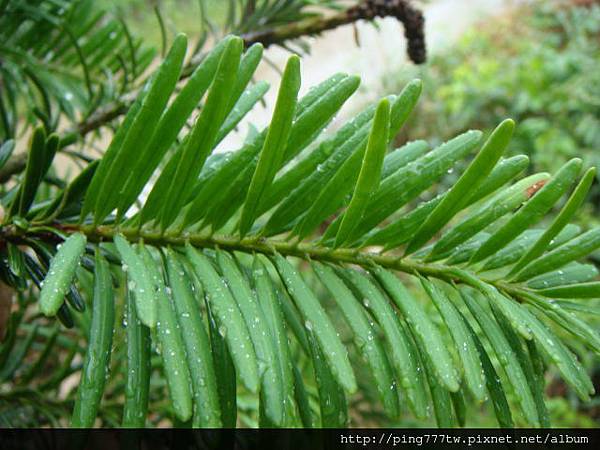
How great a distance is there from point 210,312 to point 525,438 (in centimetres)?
25

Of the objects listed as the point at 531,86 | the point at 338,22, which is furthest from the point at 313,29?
the point at 531,86

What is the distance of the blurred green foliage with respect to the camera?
311cm

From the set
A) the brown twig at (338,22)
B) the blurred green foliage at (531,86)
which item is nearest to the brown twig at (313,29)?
the brown twig at (338,22)

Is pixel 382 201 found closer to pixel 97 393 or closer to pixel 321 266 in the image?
pixel 321 266

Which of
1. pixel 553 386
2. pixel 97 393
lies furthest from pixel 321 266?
pixel 553 386

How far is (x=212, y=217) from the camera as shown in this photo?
0.41 metres

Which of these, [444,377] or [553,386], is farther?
[553,386]

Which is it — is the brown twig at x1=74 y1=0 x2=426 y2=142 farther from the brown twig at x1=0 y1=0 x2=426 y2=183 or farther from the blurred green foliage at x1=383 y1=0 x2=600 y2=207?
the blurred green foliage at x1=383 y1=0 x2=600 y2=207

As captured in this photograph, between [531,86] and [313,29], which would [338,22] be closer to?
[313,29]

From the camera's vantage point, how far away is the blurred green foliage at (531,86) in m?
3.11

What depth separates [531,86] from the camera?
136 inches

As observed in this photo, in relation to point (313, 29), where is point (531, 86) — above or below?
→ above

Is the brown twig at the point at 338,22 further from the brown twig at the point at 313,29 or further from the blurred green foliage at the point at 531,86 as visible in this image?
the blurred green foliage at the point at 531,86

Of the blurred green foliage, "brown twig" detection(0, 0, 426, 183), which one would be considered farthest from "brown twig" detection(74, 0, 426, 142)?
the blurred green foliage
